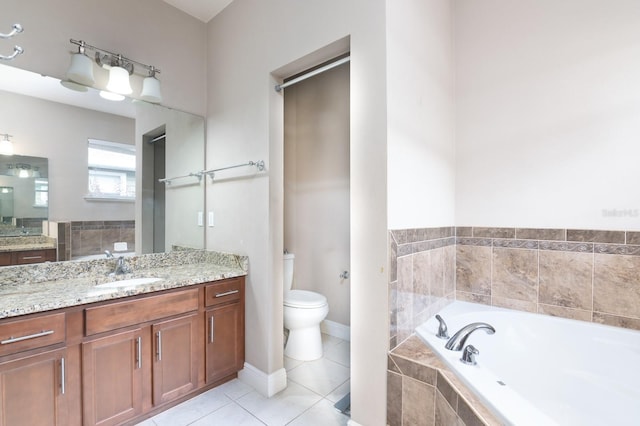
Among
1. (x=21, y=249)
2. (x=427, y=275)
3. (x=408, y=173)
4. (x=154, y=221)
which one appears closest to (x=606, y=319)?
(x=427, y=275)

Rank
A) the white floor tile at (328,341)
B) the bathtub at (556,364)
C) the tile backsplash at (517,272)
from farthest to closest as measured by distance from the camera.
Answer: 1. the white floor tile at (328,341)
2. the tile backsplash at (517,272)
3. the bathtub at (556,364)

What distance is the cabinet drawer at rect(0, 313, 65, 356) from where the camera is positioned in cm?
124

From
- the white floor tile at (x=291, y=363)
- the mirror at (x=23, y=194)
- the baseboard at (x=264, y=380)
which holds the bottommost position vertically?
the white floor tile at (x=291, y=363)

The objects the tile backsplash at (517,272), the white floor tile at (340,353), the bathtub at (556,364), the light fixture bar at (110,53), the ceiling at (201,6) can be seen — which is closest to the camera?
the bathtub at (556,364)

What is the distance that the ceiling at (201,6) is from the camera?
2.32 metres

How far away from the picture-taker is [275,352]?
80.4 inches

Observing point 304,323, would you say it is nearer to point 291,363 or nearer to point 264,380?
point 291,363

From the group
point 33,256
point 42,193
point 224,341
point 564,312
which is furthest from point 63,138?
point 564,312

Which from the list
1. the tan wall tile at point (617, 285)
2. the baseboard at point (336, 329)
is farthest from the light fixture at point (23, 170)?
the tan wall tile at point (617, 285)

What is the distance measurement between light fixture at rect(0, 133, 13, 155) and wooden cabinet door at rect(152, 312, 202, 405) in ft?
4.24

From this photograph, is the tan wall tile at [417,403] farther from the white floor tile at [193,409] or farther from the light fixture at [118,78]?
the light fixture at [118,78]

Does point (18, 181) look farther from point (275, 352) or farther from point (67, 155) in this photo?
point (275, 352)

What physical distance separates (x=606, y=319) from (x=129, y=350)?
2742 mm

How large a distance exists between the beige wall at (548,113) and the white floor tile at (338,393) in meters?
1.52
